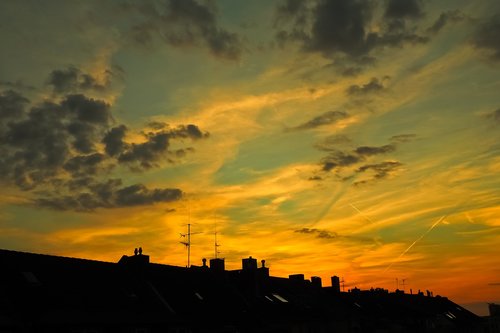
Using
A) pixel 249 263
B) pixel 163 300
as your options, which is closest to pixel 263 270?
pixel 249 263

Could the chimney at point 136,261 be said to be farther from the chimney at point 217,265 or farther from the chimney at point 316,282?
the chimney at point 316,282

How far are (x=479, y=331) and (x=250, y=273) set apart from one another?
61.3m

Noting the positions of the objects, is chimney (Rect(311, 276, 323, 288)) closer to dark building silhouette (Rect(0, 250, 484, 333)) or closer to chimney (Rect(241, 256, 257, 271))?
dark building silhouette (Rect(0, 250, 484, 333))

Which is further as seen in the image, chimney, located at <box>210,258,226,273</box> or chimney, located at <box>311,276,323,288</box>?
chimney, located at <box>311,276,323,288</box>

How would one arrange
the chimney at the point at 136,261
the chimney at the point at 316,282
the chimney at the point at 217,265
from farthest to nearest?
1. the chimney at the point at 316,282
2. the chimney at the point at 217,265
3. the chimney at the point at 136,261

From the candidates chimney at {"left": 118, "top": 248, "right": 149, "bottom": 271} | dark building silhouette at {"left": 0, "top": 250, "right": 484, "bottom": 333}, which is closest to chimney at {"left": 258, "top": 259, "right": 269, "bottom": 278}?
dark building silhouette at {"left": 0, "top": 250, "right": 484, "bottom": 333}

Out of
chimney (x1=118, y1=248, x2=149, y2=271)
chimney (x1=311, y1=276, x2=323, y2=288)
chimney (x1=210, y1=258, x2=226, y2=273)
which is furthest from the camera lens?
chimney (x1=311, y1=276, x2=323, y2=288)

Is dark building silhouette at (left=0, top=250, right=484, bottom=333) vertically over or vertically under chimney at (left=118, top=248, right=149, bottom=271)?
under

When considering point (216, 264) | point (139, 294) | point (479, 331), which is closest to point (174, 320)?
point (139, 294)

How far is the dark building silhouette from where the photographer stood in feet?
106

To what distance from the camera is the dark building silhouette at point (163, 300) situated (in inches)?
1271

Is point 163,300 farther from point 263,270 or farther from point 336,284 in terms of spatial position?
point 336,284

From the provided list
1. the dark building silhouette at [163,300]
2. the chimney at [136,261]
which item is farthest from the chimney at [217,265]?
the chimney at [136,261]

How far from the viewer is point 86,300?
34875 mm
